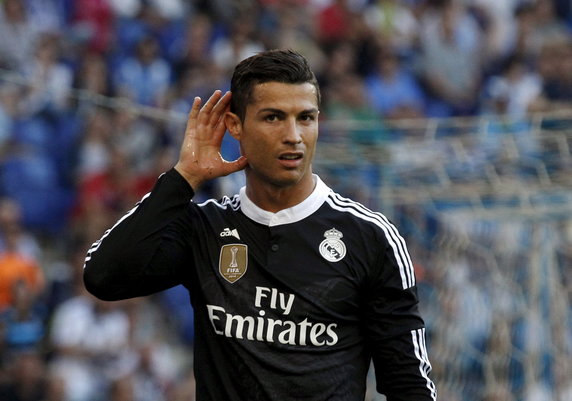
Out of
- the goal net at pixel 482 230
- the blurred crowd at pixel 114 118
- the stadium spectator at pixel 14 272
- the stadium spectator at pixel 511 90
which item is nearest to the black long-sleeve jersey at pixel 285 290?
the blurred crowd at pixel 114 118

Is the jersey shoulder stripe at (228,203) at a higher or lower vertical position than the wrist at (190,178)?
lower

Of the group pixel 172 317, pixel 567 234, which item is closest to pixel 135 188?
pixel 172 317

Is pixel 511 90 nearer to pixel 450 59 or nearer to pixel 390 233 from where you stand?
pixel 450 59

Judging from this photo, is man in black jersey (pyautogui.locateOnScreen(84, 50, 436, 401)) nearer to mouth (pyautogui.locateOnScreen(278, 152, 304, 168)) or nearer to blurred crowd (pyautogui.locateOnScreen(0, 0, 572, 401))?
mouth (pyautogui.locateOnScreen(278, 152, 304, 168))

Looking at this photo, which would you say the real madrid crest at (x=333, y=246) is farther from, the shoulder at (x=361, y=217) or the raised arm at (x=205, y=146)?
the raised arm at (x=205, y=146)

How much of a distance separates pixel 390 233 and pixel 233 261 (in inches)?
17.3

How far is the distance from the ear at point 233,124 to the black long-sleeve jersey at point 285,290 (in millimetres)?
201

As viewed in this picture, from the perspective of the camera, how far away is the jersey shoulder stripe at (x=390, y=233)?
9.86 feet

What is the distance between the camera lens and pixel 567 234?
842 centimetres

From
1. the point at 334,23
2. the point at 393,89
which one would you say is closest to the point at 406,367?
the point at 393,89

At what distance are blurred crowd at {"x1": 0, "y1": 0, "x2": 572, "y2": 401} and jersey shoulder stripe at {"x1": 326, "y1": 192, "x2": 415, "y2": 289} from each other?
2.90 metres

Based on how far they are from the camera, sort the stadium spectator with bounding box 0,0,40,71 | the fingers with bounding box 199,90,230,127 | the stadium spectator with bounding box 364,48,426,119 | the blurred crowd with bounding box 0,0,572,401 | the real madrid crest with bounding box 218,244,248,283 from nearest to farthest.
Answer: the real madrid crest with bounding box 218,244,248,283 → the fingers with bounding box 199,90,230,127 → the blurred crowd with bounding box 0,0,572,401 → the stadium spectator with bounding box 0,0,40,71 → the stadium spectator with bounding box 364,48,426,119

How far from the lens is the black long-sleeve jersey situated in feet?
9.77

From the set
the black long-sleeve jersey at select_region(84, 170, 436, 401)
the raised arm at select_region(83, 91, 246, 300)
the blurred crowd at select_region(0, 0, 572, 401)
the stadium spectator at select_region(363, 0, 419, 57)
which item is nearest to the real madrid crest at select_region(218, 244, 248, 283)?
the black long-sleeve jersey at select_region(84, 170, 436, 401)
